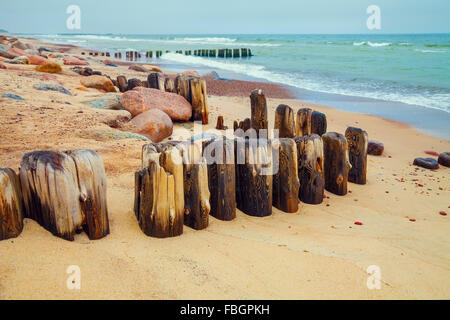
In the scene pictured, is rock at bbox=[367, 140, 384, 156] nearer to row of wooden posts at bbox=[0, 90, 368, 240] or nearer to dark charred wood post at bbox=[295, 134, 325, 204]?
row of wooden posts at bbox=[0, 90, 368, 240]

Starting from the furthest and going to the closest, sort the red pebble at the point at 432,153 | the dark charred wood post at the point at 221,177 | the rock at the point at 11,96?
the red pebble at the point at 432,153 < the rock at the point at 11,96 < the dark charred wood post at the point at 221,177

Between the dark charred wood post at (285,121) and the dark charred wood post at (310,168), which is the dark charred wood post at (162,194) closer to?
the dark charred wood post at (310,168)

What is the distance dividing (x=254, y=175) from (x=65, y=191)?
181cm

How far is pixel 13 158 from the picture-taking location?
4477 millimetres

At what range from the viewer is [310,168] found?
14.4 feet

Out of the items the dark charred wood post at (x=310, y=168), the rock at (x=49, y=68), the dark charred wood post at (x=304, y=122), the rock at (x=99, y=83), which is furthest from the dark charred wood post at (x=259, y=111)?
the rock at (x=49, y=68)

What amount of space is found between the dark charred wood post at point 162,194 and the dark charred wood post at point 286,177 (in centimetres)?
123

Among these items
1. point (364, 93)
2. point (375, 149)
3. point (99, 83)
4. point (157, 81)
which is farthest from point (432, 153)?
point (99, 83)

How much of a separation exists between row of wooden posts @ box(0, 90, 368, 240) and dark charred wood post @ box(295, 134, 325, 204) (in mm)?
11

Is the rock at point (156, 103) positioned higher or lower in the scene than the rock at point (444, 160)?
higher

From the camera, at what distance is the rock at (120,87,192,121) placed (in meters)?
7.80

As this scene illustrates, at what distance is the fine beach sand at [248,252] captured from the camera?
102 inches

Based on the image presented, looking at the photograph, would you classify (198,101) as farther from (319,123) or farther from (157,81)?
(319,123)
